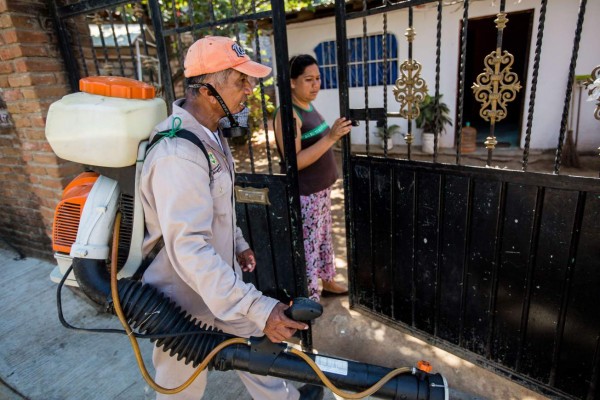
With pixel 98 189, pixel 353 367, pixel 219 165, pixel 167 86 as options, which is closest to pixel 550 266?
pixel 353 367

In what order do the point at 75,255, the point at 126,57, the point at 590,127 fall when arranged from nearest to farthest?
the point at 75,255 < the point at 126,57 < the point at 590,127

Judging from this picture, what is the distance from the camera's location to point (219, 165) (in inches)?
58.2

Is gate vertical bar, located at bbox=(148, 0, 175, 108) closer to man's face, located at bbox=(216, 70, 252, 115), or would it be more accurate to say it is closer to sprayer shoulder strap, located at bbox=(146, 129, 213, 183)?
man's face, located at bbox=(216, 70, 252, 115)

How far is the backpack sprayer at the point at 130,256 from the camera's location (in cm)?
134

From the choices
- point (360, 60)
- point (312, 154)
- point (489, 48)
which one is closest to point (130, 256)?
point (312, 154)

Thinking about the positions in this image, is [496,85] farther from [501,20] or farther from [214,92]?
[214,92]

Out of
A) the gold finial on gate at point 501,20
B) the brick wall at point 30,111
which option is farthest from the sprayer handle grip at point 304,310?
the brick wall at point 30,111

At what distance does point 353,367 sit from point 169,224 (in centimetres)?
86

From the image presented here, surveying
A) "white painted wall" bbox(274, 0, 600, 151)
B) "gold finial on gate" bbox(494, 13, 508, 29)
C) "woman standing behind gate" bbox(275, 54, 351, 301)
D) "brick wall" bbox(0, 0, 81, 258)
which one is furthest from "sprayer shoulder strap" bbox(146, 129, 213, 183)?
"white painted wall" bbox(274, 0, 600, 151)

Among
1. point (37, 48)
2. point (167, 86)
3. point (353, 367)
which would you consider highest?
point (37, 48)

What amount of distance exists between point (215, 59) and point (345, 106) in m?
1.10

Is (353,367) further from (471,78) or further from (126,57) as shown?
(471,78)

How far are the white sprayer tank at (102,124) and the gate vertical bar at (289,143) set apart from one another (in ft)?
2.48

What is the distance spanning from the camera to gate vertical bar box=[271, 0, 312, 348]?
1898 millimetres
